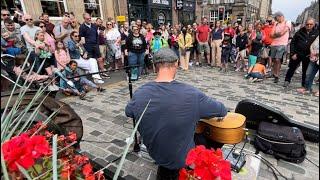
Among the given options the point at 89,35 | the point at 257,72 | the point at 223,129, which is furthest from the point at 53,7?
the point at 223,129

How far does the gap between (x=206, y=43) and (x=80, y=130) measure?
305 inches

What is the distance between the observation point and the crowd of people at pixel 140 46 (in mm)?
5562

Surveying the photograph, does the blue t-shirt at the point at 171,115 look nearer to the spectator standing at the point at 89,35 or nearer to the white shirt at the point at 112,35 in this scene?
the spectator standing at the point at 89,35

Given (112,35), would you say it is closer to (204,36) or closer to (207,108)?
(204,36)

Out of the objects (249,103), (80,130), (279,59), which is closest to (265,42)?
(279,59)

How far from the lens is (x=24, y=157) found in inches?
32.5

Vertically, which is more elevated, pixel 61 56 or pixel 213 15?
pixel 213 15

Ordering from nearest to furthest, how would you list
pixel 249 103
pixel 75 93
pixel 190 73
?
pixel 249 103 < pixel 75 93 < pixel 190 73

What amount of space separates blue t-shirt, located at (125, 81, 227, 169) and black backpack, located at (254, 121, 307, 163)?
4.13 ft

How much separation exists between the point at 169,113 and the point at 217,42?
301 inches

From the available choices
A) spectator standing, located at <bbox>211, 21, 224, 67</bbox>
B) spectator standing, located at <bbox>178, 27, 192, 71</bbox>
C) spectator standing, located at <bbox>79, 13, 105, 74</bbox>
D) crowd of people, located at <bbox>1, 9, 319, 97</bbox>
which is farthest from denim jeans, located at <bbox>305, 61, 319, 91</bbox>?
spectator standing, located at <bbox>79, 13, 105, 74</bbox>

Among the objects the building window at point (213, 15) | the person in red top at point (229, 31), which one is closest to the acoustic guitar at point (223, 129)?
the person in red top at point (229, 31)

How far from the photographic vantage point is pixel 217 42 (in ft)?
29.8

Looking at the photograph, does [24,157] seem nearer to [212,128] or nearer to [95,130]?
[212,128]
